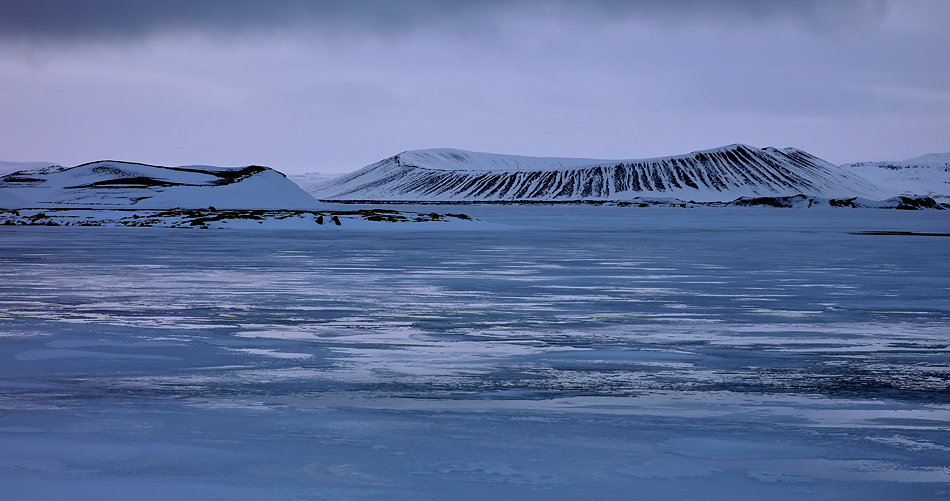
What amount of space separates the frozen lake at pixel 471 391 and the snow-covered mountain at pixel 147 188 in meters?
62.8

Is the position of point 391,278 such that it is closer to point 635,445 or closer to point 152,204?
point 635,445

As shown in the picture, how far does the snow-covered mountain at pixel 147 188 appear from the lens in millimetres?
78812

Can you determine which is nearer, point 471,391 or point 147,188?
point 471,391

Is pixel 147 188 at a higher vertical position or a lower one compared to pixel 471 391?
higher

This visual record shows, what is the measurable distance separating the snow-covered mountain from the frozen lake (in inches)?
2472

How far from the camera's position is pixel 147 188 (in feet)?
278

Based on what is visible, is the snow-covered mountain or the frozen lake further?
the snow-covered mountain

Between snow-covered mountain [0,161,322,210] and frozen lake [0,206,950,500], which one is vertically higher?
snow-covered mountain [0,161,322,210]

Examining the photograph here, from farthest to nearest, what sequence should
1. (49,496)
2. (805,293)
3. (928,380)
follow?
(805,293)
(928,380)
(49,496)

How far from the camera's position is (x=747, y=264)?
24.6 metres

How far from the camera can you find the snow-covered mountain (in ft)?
259

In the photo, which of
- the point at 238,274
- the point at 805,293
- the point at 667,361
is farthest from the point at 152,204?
the point at 667,361

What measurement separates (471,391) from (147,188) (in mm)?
81983

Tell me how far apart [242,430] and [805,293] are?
1233cm
